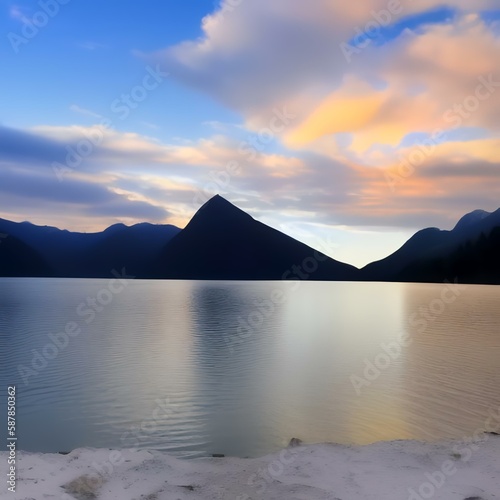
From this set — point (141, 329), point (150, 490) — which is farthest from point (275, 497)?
point (141, 329)

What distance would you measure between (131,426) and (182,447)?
419 centimetres

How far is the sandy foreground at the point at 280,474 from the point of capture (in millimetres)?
12797

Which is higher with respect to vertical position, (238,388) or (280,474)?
(280,474)

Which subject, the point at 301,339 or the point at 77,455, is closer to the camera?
the point at 77,455

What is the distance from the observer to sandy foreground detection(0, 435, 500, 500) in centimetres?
1280

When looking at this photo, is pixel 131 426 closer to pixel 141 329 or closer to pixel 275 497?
pixel 275 497

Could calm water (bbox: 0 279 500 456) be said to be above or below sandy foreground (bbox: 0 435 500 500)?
below

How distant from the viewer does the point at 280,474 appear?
14562 millimetres

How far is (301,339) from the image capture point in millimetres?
55375

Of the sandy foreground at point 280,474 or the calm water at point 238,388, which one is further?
the calm water at point 238,388

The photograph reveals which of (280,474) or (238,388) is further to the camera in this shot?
(238,388)

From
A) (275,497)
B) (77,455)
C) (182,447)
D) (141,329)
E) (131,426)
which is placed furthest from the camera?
(141,329)

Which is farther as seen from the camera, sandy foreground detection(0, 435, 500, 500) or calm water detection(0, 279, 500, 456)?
calm water detection(0, 279, 500, 456)

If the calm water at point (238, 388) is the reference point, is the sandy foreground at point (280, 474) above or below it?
above
